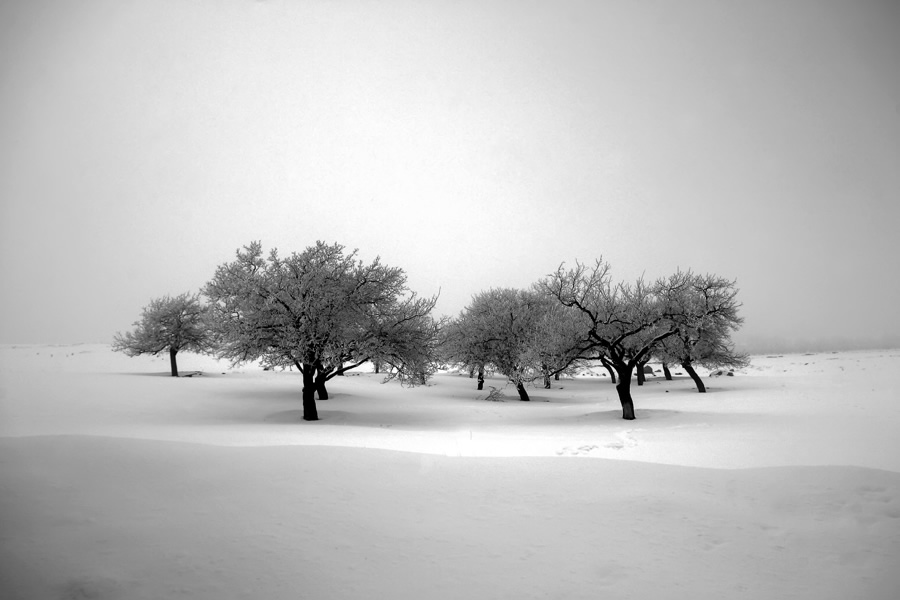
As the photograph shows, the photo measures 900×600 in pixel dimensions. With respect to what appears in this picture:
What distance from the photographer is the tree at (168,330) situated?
3669cm

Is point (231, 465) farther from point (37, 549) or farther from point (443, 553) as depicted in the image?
point (443, 553)

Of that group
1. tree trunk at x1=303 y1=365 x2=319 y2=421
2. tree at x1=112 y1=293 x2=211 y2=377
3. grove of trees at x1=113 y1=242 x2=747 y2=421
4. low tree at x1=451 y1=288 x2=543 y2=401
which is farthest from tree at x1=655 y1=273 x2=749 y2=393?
tree at x1=112 y1=293 x2=211 y2=377

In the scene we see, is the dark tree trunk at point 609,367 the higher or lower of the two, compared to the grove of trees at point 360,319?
lower

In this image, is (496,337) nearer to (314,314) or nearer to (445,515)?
(314,314)

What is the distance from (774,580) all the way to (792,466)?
5.06 metres

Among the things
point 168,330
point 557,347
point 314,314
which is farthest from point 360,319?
point 168,330

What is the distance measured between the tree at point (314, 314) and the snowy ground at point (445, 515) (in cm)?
582

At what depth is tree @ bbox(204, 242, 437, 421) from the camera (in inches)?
741

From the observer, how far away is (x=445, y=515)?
668 centimetres

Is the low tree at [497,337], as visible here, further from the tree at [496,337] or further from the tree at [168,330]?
the tree at [168,330]

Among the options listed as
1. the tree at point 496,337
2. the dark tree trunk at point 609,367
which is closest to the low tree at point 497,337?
the tree at point 496,337

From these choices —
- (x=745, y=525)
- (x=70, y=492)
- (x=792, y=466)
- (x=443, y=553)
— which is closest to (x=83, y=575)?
(x=70, y=492)

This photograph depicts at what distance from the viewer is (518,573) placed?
5098 mm

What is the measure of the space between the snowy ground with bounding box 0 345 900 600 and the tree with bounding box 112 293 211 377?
25.7m
